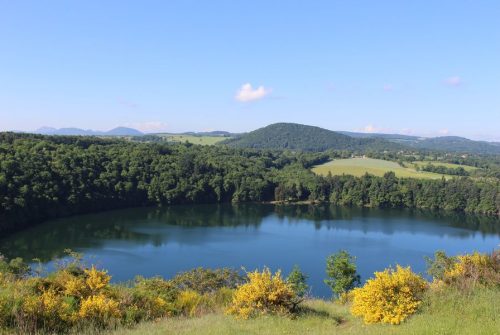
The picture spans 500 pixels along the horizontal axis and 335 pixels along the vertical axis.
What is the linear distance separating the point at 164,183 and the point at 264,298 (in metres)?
64.1

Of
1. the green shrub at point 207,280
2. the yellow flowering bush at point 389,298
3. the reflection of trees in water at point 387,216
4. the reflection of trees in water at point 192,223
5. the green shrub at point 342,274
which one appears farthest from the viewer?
the reflection of trees in water at point 387,216

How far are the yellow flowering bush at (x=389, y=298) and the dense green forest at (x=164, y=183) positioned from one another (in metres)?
46.6

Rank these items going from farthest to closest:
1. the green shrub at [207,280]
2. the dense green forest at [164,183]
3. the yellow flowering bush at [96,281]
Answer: the dense green forest at [164,183] < the green shrub at [207,280] < the yellow flowering bush at [96,281]

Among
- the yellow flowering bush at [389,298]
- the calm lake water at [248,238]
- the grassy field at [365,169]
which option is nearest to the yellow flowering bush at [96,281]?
the yellow flowering bush at [389,298]

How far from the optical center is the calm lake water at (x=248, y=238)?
36.8 m

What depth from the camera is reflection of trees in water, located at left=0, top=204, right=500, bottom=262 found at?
4162cm

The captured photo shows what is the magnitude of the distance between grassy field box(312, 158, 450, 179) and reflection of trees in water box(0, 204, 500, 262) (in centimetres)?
1862

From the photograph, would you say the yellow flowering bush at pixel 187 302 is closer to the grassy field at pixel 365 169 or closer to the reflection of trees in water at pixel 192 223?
the reflection of trees in water at pixel 192 223

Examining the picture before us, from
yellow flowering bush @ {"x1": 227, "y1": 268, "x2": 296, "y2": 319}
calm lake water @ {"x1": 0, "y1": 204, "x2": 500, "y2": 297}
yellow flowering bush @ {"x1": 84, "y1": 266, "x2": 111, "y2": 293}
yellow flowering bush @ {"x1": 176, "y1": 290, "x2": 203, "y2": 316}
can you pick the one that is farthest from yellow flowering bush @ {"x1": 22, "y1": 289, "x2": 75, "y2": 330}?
calm lake water @ {"x1": 0, "y1": 204, "x2": 500, "y2": 297}

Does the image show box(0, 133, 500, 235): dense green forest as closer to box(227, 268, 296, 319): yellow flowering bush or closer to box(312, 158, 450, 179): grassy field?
box(312, 158, 450, 179): grassy field

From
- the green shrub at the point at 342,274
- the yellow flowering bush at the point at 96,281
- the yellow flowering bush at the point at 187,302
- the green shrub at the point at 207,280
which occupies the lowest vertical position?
the green shrub at the point at 342,274

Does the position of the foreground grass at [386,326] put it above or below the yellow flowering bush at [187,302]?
above

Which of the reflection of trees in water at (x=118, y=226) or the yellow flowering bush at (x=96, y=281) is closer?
the yellow flowering bush at (x=96, y=281)

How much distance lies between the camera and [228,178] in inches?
3098
